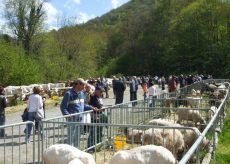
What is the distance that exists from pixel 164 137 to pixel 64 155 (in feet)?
6.86

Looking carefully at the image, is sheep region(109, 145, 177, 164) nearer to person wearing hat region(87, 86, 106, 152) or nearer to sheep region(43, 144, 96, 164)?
sheep region(43, 144, 96, 164)

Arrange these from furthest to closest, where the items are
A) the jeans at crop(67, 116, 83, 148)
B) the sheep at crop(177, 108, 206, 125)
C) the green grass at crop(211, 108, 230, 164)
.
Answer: the sheep at crop(177, 108, 206, 125) → the green grass at crop(211, 108, 230, 164) → the jeans at crop(67, 116, 83, 148)

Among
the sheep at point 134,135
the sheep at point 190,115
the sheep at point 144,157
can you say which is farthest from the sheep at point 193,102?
the sheep at point 144,157

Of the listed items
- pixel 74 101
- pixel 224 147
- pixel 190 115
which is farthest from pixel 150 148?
pixel 190 115

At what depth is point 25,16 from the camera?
1930 inches

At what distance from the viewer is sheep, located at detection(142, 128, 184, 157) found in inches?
336

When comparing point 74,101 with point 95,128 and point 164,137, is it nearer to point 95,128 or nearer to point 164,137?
point 95,128

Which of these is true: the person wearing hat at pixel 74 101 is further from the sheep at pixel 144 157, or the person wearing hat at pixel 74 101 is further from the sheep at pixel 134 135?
the sheep at pixel 144 157

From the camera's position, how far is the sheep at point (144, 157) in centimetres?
695

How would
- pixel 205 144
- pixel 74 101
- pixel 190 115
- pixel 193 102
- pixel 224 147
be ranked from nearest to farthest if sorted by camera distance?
1. pixel 205 144
2. pixel 74 101
3. pixel 224 147
4. pixel 190 115
5. pixel 193 102

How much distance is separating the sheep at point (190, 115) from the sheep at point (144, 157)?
588cm

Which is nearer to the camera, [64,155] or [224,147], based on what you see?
[64,155]

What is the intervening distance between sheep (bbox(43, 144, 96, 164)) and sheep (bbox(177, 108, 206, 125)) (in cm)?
600

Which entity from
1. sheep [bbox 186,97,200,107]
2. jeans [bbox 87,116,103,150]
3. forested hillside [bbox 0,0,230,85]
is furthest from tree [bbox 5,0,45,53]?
jeans [bbox 87,116,103,150]
